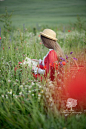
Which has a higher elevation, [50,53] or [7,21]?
[7,21]

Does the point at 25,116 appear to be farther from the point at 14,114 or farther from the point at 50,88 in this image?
the point at 50,88

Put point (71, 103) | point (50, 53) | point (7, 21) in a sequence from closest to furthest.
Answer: point (71, 103) < point (50, 53) < point (7, 21)

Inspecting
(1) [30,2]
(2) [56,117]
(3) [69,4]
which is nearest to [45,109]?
(2) [56,117]

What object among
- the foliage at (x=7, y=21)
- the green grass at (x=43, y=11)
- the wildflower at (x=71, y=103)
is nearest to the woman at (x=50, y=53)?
the wildflower at (x=71, y=103)

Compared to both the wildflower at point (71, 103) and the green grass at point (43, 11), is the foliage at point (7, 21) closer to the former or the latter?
the wildflower at point (71, 103)

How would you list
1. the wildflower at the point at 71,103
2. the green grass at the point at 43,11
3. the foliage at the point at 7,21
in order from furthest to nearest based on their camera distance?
the green grass at the point at 43,11 → the foliage at the point at 7,21 → the wildflower at the point at 71,103

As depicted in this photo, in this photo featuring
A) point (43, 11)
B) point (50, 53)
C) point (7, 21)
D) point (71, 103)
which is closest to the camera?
point (71, 103)

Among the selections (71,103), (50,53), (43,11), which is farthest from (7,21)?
(43,11)

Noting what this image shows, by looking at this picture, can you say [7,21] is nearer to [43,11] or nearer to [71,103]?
[71,103]

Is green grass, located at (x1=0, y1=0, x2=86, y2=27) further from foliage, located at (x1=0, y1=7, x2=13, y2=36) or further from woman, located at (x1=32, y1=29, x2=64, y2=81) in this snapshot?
woman, located at (x1=32, y1=29, x2=64, y2=81)

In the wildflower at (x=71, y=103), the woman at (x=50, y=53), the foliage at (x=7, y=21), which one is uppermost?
the foliage at (x=7, y=21)

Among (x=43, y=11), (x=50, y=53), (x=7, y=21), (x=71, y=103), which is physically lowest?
(x=71, y=103)

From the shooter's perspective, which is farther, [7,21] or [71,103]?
[7,21]

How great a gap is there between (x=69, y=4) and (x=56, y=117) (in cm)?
1447
